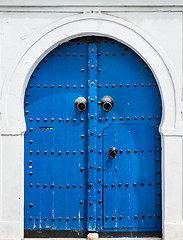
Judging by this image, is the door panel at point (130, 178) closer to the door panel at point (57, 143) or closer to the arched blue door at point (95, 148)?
the arched blue door at point (95, 148)

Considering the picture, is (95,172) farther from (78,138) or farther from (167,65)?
(167,65)

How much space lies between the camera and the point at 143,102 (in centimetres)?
456

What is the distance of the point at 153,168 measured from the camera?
454cm

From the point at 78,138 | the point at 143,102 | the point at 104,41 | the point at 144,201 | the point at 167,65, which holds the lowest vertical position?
the point at 144,201

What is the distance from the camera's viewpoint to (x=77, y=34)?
446 centimetres

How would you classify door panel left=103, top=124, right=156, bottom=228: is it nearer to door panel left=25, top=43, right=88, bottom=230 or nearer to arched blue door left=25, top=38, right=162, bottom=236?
arched blue door left=25, top=38, right=162, bottom=236

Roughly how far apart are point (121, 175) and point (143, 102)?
95 cm

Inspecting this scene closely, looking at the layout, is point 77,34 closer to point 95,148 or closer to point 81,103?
point 81,103

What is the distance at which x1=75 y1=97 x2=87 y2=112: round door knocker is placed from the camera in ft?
14.8

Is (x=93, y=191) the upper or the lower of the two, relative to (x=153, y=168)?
lower

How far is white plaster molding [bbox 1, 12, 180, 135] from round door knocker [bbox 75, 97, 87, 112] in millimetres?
690

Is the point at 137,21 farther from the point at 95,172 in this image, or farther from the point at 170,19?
the point at 95,172

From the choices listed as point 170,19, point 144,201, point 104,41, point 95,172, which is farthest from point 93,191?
point 170,19

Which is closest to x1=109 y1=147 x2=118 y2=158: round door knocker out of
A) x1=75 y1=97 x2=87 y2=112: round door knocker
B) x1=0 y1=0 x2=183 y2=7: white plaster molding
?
x1=75 y1=97 x2=87 y2=112: round door knocker
